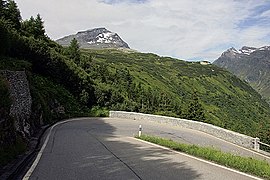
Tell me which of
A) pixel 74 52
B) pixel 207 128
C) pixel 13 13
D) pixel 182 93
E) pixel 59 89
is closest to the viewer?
pixel 207 128

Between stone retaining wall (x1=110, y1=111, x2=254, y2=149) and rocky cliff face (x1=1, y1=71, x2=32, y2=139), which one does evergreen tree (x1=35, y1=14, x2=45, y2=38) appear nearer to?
stone retaining wall (x1=110, y1=111, x2=254, y2=149)

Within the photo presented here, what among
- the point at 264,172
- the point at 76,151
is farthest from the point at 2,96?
the point at 264,172

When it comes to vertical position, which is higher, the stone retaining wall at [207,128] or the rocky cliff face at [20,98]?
the rocky cliff face at [20,98]

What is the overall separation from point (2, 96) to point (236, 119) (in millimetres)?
131715

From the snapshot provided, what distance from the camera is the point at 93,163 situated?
10.6 metres

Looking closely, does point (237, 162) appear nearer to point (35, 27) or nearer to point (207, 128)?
point (207, 128)

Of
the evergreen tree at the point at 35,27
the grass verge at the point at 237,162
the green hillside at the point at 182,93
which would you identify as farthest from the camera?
the green hillside at the point at 182,93

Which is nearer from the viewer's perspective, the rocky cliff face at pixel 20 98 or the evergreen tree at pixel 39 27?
the rocky cliff face at pixel 20 98

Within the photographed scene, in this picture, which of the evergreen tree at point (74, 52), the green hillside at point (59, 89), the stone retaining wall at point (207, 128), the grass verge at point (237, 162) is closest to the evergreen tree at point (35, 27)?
the green hillside at point (59, 89)

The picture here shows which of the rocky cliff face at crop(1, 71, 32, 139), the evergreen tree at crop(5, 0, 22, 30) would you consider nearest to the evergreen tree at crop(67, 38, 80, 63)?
the evergreen tree at crop(5, 0, 22, 30)

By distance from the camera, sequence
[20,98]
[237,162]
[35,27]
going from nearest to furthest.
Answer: [237,162], [20,98], [35,27]

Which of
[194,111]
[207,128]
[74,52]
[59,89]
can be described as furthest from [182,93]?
[207,128]

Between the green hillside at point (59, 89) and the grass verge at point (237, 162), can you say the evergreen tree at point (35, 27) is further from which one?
the grass verge at point (237, 162)

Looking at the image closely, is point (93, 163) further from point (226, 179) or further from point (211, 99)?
point (211, 99)
